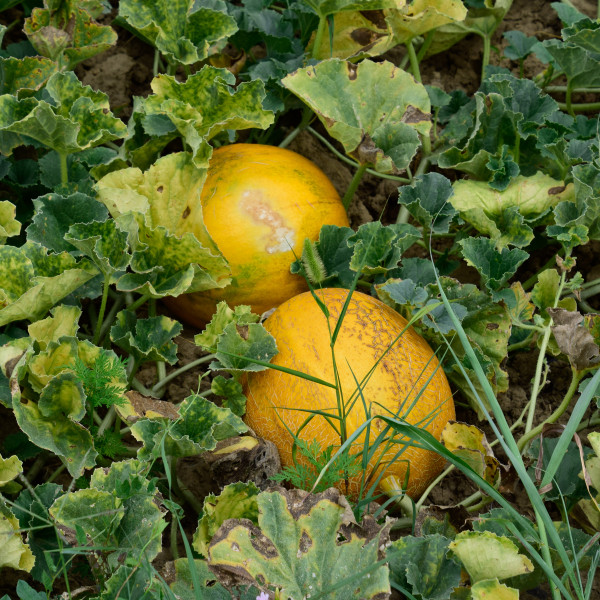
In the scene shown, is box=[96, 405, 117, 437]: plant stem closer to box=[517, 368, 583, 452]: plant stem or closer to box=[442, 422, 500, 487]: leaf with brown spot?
box=[442, 422, 500, 487]: leaf with brown spot

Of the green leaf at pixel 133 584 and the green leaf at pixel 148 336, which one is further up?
the green leaf at pixel 133 584

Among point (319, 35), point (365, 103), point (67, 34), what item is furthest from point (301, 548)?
point (67, 34)

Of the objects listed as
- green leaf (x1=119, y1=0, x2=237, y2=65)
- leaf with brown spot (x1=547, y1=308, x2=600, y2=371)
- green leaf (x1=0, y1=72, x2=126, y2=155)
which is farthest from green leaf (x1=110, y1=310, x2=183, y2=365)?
leaf with brown spot (x1=547, y1=308, x2=600, y2=371)

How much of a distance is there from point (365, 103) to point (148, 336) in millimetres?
952

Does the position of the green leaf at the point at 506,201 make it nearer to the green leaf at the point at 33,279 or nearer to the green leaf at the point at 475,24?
the green leaf at the point at 475,24

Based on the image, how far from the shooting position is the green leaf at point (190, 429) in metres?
1.76

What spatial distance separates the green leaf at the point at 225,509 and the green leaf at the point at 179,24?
1317 mm

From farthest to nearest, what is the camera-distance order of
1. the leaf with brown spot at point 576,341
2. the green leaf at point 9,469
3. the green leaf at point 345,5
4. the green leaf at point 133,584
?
the green leaf at point 345,5 → the leaf with brown spot at point 576,341 → the green leaf at point 9,469 → the green leaf at point 133,584

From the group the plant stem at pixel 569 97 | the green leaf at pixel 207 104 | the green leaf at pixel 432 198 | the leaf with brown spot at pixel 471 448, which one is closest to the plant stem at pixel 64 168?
the green leaf at pixel 207 104

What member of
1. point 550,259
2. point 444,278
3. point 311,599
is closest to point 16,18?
point 444,278

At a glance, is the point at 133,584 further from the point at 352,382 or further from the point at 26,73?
the point at 26,73

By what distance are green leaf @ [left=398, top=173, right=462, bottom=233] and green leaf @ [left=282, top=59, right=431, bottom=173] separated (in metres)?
0.08

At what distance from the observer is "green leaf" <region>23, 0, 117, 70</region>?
8.02 ft

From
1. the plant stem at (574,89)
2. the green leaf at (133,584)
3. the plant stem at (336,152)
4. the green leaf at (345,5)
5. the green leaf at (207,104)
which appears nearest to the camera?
the green leaf at (133,584)
